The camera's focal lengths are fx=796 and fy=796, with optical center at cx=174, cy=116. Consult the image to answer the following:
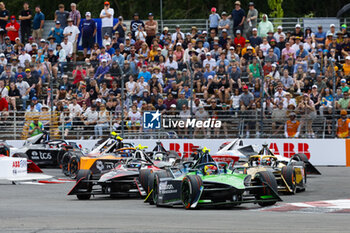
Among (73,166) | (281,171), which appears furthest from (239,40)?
(281,171)

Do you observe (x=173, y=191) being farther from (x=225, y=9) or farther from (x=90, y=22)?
(x=225, y=9)

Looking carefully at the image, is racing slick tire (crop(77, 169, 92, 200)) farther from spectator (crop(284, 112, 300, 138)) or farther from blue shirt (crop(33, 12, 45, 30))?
blue shirt (crop(33, 12, 45, 30))

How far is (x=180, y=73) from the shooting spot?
91.7 ft

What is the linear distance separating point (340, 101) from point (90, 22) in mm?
12011

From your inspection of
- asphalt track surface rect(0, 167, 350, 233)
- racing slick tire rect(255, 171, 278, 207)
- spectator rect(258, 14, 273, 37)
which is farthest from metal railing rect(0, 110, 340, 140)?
racing slick tire rect(255, 171, 278, 207)

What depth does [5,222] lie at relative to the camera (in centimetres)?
1178

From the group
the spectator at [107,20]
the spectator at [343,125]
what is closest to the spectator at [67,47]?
the spectator at [107,20]

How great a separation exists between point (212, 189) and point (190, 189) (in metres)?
0.41

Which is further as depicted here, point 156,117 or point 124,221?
point 156,117

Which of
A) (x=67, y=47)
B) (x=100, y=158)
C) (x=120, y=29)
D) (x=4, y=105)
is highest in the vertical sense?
(x=120, y=29)

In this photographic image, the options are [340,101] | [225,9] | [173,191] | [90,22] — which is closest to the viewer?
[173,191]

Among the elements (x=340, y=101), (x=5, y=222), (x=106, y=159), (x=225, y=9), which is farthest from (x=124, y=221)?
(x=225, y=9)

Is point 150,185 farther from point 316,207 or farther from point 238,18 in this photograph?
point 238,18

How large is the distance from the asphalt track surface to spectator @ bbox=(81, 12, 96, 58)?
16.2 m
